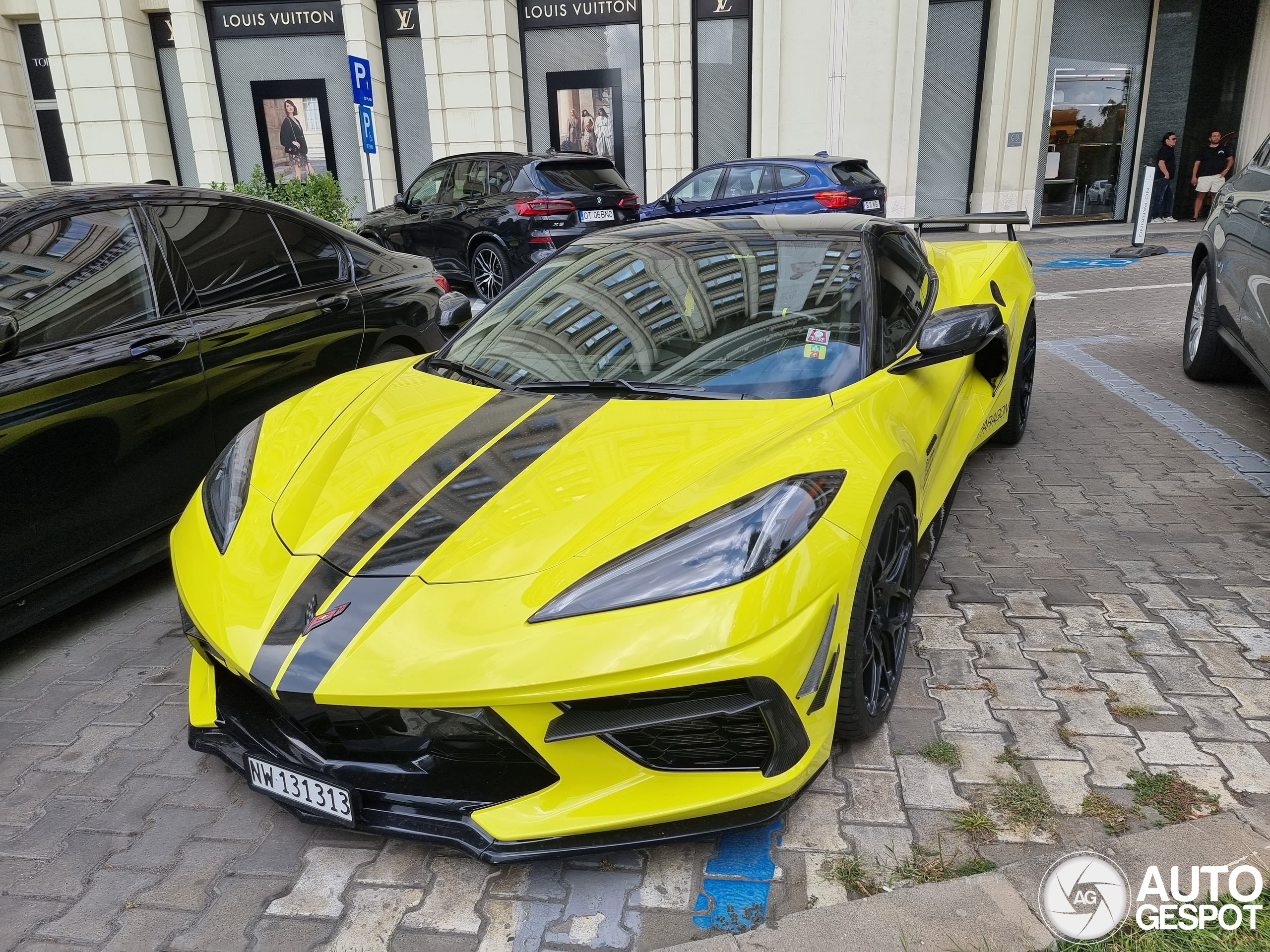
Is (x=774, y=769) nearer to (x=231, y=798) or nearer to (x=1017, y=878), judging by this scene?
(x=1017, y=878)

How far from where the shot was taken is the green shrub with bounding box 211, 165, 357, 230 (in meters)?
11.3

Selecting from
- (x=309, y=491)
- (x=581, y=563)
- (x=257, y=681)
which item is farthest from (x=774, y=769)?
(x=309, y=491)

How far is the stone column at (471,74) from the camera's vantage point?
51.8 ft

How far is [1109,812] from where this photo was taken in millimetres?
2373

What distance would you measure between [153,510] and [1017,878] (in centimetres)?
325

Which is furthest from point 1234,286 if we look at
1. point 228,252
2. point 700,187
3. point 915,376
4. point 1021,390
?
point 700,187

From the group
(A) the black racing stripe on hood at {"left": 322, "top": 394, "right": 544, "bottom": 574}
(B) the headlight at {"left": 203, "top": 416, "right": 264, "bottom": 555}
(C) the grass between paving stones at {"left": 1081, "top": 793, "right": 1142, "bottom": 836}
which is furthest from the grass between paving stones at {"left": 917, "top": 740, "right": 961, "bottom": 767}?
(B) the headlight at {"left": 203, "top": 416, "right": 264, "bottom": 555}

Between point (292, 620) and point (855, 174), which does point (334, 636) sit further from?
point (855, 174)

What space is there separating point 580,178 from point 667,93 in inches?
268

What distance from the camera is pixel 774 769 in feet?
6.73

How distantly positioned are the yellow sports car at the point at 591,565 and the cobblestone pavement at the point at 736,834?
23 cm

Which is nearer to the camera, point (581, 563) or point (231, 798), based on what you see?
point (581, 563)

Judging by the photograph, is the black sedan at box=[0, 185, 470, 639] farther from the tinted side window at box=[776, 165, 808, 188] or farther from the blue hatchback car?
the tinted side window at box=[776, 165, 808, 188]

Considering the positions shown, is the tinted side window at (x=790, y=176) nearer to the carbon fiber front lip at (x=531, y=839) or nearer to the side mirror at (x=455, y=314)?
the side mirror at (x=455, y=314)
